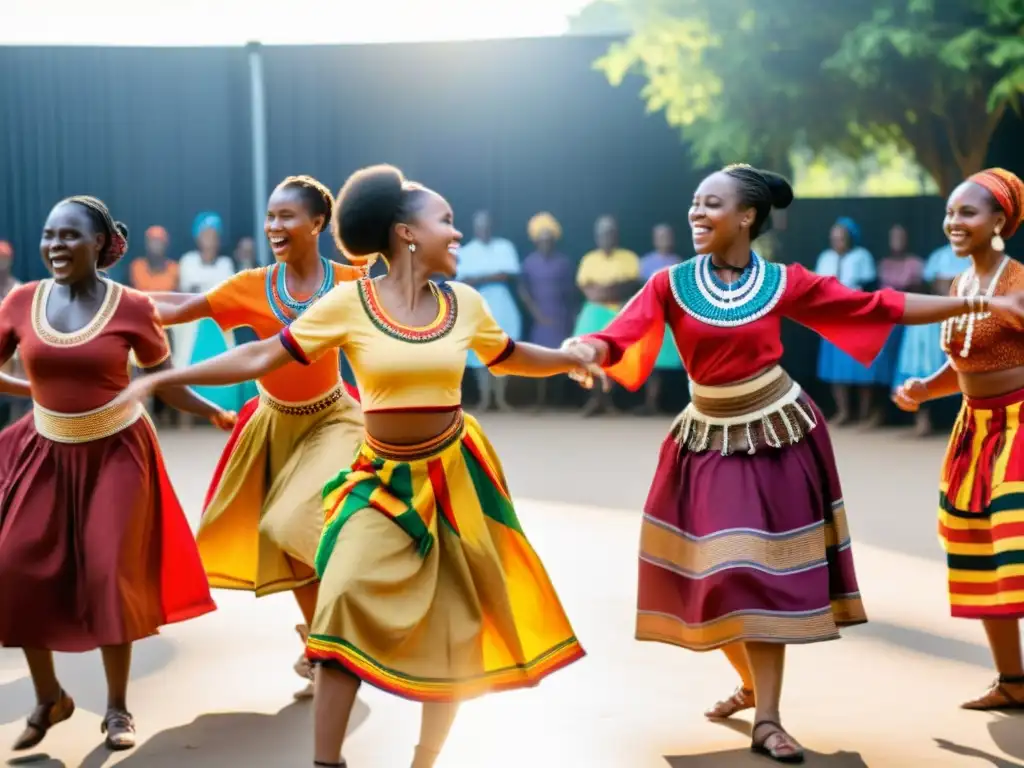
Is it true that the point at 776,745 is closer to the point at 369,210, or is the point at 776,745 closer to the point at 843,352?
the point at 369,210

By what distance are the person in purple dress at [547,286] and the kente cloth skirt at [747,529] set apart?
1135 centimetres

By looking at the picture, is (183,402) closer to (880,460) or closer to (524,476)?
(524,476)

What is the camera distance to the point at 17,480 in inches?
198

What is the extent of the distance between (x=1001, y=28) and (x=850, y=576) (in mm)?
9652

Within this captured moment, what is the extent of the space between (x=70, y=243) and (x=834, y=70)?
33.7 feet

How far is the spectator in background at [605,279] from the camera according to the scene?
1584 cm

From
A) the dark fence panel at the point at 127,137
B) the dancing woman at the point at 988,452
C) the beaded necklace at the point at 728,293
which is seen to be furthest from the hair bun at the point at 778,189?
the dark fence panel at the point at 127,137

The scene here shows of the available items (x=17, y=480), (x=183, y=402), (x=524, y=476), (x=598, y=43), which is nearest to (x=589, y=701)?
(x=183, y=402)

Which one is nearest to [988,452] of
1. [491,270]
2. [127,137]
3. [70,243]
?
[70,243]

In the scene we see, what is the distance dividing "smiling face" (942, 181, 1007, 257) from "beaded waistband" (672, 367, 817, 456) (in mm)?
1024

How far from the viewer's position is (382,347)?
425 cm

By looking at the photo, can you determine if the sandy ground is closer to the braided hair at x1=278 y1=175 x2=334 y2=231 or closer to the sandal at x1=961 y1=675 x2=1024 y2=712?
the sandal at x1=961 y1=675 x2=1024 y2=712

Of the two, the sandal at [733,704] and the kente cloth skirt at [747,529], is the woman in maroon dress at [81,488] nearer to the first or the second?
the kente cloth skirt at [747,529]

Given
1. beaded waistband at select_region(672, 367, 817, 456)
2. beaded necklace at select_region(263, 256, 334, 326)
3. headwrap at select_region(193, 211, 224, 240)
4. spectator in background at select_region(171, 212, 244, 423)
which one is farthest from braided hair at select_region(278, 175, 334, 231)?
headwrap at select_region(193, 211, 224, 240)
